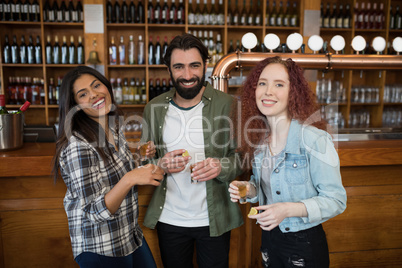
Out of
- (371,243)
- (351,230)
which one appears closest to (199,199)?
(351,230)

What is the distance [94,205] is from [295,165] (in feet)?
2.34

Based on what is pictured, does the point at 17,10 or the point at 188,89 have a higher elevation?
the point at 17,10

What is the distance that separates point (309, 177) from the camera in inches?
44.2

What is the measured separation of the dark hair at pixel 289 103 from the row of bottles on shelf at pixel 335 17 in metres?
3.47

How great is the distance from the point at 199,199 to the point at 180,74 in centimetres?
57

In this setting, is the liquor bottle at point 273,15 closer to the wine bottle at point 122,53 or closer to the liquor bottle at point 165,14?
the liquor bottle at point 165,14

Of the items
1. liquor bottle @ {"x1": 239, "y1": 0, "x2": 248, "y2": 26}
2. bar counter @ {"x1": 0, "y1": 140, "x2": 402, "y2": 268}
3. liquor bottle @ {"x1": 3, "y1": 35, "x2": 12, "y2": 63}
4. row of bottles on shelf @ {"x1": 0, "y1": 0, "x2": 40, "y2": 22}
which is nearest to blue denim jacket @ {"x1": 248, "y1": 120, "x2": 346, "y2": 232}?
bar counter @ {"x1": 0, "y1": 140, "x2": 402, "y2": 268}

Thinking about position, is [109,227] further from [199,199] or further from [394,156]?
[394,156]

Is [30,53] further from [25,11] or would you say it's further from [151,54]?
[151,54]

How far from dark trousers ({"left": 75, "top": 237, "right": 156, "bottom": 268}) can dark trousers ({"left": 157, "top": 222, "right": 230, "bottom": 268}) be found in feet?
0.41

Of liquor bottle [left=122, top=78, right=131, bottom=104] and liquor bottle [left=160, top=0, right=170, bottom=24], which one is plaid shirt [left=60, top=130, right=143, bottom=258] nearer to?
liquor bottle [left=122, top=78, right=131, bottom=104]

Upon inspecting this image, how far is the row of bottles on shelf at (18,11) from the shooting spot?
3.73m

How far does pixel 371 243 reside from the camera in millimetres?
1889

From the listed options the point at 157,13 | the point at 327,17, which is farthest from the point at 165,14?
the point at 327,17
